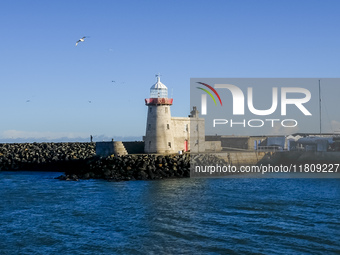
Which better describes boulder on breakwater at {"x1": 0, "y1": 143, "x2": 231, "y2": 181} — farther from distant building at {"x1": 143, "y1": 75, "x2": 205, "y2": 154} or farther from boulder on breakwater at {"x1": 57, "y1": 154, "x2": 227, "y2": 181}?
distant building at {"x1": 143, "y1": 75, "x2": 205, "y2": 154}

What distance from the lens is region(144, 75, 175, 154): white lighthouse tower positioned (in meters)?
38.7

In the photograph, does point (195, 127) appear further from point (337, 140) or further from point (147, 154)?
point (337, 140)

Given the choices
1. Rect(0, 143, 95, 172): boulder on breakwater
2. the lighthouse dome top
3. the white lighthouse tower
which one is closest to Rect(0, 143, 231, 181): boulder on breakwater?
Rect(0, 143, 95, 172): boulder on breakwater

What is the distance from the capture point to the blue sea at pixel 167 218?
53.0 ft

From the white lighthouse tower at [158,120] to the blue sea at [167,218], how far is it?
21.9 ft

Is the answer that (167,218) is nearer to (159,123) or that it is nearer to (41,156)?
(159,123)

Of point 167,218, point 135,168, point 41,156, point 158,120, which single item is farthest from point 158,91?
point 167,218

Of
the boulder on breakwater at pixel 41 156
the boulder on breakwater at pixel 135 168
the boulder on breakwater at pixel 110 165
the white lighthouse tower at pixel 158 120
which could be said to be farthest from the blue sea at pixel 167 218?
the boulder on breakwater at pixel 41 156

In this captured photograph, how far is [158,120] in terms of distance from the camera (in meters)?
38.7

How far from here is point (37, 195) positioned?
27.5 m

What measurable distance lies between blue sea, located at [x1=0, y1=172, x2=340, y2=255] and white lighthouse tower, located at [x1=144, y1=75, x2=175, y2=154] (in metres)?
6.68

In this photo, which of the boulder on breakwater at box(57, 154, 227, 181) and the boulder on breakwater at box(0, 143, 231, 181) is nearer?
the boulder on breakwater at box(57, 154, 227, 181)

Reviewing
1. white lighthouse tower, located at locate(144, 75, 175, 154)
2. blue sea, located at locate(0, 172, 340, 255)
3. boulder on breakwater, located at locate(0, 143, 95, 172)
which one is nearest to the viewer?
blue sea, located at locate(0, 172, 340, 255)

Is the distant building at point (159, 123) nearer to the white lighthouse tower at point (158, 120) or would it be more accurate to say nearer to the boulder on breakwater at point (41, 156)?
the white lighthouse tower at point (158, 120)
